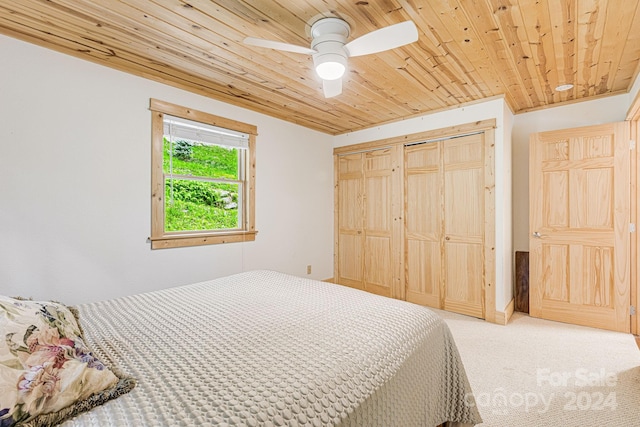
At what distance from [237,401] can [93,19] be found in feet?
7.72

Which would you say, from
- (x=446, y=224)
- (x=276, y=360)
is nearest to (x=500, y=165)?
(x=446, y=224)

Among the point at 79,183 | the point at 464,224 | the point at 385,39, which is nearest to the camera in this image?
the point at 385,39

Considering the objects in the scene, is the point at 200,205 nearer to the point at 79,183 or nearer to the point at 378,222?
the point at 79,183

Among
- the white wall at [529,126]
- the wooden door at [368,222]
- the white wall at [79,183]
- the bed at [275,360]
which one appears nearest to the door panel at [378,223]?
the wooden door at [368,222]

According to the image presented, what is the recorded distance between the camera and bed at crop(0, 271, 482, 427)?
0.81 m

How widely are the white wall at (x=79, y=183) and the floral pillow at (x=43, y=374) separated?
1582 millimetres

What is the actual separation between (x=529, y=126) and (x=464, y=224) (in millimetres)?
1470

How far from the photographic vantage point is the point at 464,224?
338 centimetres

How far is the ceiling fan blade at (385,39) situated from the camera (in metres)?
1.55

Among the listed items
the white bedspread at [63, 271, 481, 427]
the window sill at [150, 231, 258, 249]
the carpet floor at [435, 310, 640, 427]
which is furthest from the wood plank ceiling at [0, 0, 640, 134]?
the carpet floor at [435, 310, 640, 427]

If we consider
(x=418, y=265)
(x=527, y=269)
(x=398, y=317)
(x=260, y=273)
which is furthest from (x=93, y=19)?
(x=527, y=269)

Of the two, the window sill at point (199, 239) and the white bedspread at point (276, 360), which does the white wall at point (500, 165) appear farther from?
the window sill at point (199, 239)

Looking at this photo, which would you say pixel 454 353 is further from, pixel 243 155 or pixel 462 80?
pixel 243 155

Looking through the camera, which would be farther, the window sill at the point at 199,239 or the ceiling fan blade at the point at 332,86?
the window sill at the point at 199,239
